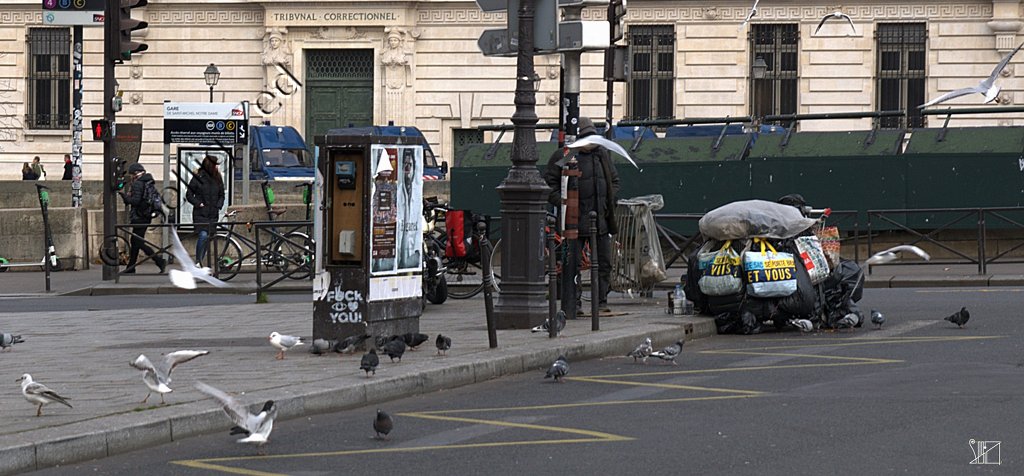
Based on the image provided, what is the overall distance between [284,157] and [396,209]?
94.3ft

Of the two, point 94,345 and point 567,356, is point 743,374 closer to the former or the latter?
point 567,356

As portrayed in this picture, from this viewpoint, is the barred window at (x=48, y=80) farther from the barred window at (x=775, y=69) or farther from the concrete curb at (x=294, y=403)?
the concrete curb at (x=294, y=403)

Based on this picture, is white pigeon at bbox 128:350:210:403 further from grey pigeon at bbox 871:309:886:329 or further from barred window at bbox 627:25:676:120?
barred window at bbox 627:25:676:120

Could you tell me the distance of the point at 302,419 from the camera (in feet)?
33.3

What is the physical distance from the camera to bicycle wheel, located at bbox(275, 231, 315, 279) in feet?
75.6

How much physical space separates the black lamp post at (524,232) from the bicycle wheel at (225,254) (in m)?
10.3

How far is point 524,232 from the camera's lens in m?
14.6

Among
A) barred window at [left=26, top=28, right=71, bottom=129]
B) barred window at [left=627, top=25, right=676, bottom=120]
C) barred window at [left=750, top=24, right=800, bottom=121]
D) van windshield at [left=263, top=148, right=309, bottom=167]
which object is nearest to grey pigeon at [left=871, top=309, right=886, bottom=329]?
van windshield at [left=263, top=148, right=309, bottom=167]

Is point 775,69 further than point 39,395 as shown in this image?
Yes

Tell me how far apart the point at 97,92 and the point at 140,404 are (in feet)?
136

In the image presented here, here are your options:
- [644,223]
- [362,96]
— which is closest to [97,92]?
[362,96]

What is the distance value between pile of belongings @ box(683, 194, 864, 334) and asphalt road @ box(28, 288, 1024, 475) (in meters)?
1.56

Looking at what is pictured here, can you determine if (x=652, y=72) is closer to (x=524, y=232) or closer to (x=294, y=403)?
(x=524, y=232)

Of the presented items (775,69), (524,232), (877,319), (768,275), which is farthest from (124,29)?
(775,69)
